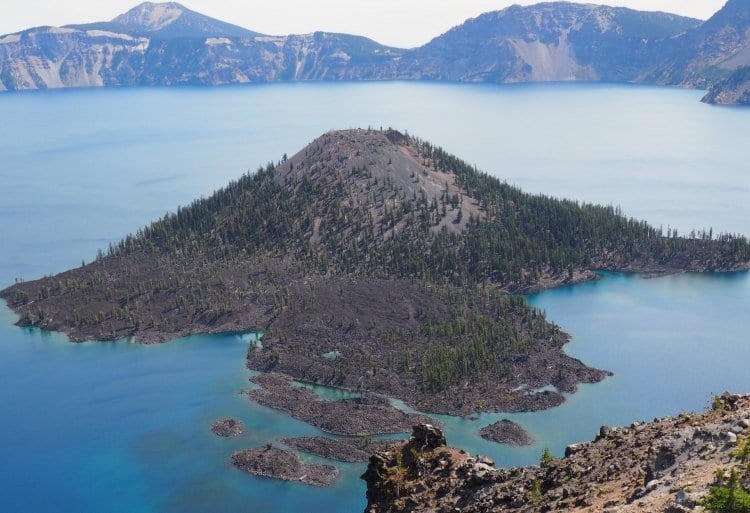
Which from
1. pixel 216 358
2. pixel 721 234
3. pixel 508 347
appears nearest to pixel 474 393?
pixel 508 347

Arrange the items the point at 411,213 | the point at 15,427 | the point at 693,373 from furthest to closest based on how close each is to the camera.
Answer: the point at 411,213
the point at 693,373
the point at 15,427

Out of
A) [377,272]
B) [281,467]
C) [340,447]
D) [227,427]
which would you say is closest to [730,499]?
[281,467]

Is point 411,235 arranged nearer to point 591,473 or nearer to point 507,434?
point 507,434

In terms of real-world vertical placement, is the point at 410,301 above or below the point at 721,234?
below

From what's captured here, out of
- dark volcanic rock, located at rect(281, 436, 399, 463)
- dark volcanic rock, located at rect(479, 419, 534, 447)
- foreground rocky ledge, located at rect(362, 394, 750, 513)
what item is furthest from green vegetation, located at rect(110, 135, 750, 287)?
foreground rocky ledge, located at rect(362, 394, 750, 513)

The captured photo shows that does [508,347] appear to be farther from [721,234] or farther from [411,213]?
[721,234]

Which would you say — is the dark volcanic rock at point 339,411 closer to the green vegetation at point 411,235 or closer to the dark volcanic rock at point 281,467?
the dark volcanic rock at point 281,467
